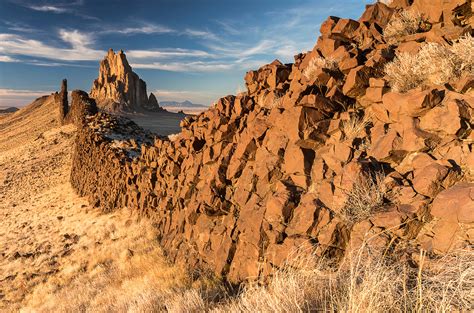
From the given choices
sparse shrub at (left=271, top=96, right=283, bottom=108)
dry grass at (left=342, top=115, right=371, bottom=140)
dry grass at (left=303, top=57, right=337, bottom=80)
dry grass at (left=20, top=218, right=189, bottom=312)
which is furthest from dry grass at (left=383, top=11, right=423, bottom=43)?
dry grass at (left=20, top=218, right=189, bottom=312)

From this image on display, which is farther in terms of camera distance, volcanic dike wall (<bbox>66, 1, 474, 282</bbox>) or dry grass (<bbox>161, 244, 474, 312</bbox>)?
volcanic dike wall (<bbox>66, 1, 474, 282</bbox>)

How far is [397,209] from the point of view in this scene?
4.33m

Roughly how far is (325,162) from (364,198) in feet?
3.77

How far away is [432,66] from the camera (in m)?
5.20

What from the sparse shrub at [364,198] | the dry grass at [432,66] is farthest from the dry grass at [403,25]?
the sparse shrub at [364,198]

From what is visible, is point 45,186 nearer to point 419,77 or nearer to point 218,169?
point 218,169

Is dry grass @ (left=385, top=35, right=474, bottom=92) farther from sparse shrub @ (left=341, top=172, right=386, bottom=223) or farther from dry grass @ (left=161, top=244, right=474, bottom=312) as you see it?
dry grass @ (left=161, top=244, right=474, bottom=312)

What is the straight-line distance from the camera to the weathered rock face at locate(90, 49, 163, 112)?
7016 cm

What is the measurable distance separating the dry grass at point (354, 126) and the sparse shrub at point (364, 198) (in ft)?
3.28

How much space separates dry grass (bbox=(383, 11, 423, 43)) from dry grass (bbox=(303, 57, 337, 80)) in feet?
3.69

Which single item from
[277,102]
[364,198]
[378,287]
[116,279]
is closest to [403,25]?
[277,102]

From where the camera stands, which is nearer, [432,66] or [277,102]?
[432,66]

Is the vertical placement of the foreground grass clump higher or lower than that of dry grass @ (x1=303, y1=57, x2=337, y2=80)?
lower

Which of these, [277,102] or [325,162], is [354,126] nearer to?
[325,162]
